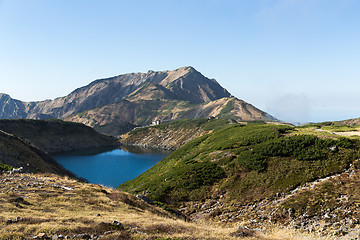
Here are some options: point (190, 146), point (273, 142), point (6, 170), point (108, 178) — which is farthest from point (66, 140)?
point (273, 142)

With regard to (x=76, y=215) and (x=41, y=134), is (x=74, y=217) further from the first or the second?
(x=41, y=134)

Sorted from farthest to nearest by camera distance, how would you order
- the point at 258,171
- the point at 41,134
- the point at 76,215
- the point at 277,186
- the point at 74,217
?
the point at 41,134 → the point at 258,171 → the point at 277,186 → the point at 76,215 → the point at 74,217

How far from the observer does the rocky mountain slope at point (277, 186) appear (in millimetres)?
27350

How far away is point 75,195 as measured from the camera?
25078 mm

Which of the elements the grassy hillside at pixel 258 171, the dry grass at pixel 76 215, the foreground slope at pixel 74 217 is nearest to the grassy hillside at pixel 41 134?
the grassy hillside at pixel 258 171

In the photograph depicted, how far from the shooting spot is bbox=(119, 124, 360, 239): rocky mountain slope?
89.7ft

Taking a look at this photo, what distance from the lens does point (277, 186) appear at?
1404 inches

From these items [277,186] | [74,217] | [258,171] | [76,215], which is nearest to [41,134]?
[258,171]

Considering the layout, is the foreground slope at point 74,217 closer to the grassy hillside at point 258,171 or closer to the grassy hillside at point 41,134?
the grassy hillside at point 258,171

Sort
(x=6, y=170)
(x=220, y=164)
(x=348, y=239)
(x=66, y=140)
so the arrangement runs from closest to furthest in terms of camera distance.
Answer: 1. (x=348, y=239)
2. (x=6, y=170)
3. (x=220, y=164)
4. (x=66, y=140)

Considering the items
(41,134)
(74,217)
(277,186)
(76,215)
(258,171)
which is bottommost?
(277,186)

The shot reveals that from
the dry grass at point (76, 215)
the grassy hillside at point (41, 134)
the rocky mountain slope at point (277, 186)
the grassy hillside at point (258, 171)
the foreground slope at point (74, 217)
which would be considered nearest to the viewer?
the foreground slope at point (74, 217)

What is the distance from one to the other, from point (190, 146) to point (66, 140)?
158 m

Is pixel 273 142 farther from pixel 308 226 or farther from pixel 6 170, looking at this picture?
pixel 6 170
